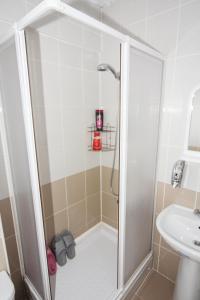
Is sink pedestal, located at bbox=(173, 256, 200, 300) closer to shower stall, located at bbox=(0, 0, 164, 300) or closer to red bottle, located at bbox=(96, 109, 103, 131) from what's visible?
shower stall, located at bbox=(0, 0, 164, 300)

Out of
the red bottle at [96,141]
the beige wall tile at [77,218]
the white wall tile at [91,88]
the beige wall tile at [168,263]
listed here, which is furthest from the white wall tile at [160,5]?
the beige wall tile at [168,263]

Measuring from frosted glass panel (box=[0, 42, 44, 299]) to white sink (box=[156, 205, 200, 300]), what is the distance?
872 millimetres

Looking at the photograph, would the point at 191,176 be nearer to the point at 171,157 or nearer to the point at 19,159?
the point at 171,157

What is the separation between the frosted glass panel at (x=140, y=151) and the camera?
1128 millimetres

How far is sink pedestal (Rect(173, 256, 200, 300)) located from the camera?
1.18 m

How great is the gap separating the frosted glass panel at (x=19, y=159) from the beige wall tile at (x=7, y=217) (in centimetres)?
7

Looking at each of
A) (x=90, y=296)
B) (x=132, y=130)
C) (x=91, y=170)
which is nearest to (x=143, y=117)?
(x=132, y=130)

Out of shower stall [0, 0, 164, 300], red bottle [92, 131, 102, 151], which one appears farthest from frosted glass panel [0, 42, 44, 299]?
red bottle [92, 131, 102, 151]

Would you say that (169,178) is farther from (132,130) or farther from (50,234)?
(50,234)

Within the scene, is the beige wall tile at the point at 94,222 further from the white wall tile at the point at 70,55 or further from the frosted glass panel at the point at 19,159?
the white wall tile at the point at 70,55

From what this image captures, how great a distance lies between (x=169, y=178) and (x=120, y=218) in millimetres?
594

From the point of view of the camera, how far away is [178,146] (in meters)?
1.42

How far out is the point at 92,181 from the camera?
205cm

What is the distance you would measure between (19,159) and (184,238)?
125cm
